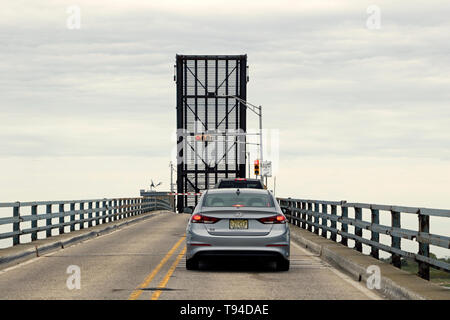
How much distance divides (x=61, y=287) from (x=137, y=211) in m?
33.6

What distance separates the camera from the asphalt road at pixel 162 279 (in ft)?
40.1

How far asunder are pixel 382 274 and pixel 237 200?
3.49m

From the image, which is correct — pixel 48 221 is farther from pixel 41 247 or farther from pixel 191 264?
pixel 191 264

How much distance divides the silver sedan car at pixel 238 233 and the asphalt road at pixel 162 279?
43 cm

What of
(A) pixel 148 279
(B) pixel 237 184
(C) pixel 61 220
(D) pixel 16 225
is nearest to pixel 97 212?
(B) pixel 237 184

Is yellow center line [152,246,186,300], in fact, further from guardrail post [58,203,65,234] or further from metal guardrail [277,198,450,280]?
guardrail post [58,203,65,234]

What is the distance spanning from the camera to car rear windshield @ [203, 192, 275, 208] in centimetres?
1558

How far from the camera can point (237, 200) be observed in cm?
1579

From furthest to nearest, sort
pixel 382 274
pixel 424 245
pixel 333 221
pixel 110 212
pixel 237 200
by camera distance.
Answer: pixel 110 212
pixel 333 221
pixel 237 200
pixel 382 274
pixel 424 245

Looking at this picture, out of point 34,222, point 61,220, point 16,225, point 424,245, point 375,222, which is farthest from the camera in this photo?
point 61,220

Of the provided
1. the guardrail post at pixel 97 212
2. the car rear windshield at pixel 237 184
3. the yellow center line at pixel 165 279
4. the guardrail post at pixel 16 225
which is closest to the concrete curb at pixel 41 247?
the guardrail post at pixel 16 225

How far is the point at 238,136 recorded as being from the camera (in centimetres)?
5650

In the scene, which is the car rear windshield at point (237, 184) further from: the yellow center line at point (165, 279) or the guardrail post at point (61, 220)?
the yellow center line at point (165, 279)
